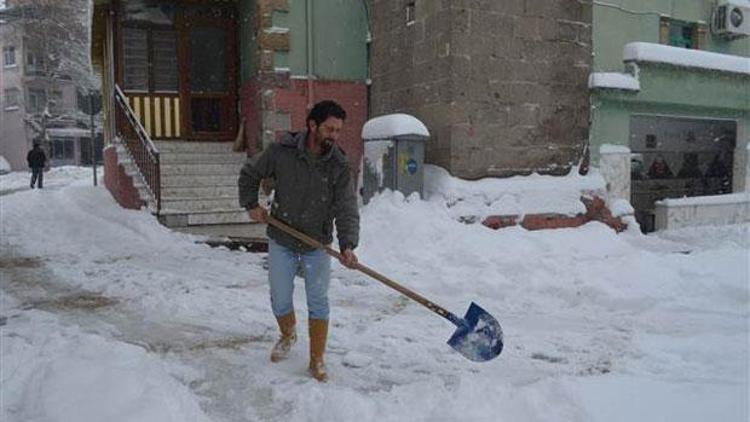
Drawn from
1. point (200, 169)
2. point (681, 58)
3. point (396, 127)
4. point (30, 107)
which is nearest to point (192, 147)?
point (200, 169)

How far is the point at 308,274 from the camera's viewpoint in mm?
4191

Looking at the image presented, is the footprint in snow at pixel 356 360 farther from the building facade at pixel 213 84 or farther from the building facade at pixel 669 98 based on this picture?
the building facade at pixel 669 98

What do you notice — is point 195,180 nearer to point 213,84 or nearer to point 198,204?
point 198,204

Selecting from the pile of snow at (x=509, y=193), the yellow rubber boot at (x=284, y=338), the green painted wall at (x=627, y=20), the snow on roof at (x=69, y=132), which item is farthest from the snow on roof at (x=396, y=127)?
the snow on roof at (x=69, y=132)

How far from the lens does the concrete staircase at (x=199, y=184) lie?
32.7 feet

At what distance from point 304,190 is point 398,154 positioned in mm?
4831

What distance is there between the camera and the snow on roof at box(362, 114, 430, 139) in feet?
28.9

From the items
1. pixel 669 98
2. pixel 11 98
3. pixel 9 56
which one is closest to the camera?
pixel 669 98

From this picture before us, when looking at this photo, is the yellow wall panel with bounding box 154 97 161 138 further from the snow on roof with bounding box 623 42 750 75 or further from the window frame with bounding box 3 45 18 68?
the window frame with bounding box 3 45 18 68

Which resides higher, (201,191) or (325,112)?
(325,112)

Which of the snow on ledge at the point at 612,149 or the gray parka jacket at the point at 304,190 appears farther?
the snow on ledge at the point at 612,149

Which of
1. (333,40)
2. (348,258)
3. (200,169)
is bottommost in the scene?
(348,258)

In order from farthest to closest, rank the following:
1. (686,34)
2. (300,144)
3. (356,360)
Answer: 1. (686,34)
2. (356,360)
3. (300,144)

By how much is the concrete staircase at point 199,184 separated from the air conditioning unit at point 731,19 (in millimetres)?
10714
